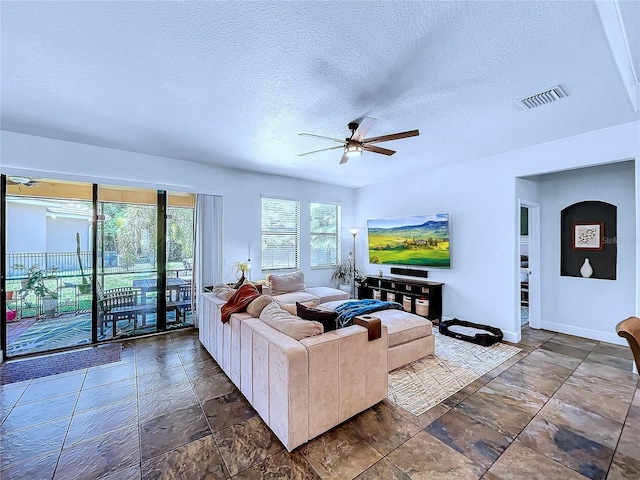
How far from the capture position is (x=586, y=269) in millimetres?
4203

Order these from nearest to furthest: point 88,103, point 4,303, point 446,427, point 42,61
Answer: point 42,61 → point 446,427 → point 88,103 → point 4,303

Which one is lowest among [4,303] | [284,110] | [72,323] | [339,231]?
[72,323]

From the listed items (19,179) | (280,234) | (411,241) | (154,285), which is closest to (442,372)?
(411,241)

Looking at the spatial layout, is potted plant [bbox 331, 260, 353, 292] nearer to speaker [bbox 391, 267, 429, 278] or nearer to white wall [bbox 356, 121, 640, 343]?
speaker [bbox 391, 267, 429, 278]

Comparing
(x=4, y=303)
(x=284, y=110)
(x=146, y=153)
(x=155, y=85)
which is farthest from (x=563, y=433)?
(x=4, y=303)

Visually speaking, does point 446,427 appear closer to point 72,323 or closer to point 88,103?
point 88,103

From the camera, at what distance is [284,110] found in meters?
2.81

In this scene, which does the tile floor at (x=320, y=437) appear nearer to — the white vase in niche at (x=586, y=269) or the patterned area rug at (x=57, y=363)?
the patterned area rug at (x=57, y=363)

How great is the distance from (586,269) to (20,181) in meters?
7.96

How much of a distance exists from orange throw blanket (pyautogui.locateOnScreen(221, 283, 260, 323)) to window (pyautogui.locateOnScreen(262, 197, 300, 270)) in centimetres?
234

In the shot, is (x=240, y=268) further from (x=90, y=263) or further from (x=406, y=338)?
(x=406, y=338)

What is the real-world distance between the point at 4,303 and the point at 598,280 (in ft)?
26.5

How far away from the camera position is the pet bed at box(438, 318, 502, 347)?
12.8ft

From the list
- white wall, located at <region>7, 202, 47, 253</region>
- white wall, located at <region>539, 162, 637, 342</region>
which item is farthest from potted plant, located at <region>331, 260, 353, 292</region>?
white wall, located at <region>7, 202, 47, 253</region>
